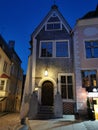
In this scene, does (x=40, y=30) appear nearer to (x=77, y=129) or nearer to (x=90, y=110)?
(x=90, y=110)

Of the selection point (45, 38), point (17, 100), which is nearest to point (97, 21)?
point (45, 38)

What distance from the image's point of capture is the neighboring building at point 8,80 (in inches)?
714

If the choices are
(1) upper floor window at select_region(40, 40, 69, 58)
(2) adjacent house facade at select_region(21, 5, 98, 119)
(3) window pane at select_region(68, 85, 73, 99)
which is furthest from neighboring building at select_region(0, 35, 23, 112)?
(3) window pane at select_region(68, 85, 73, 99)

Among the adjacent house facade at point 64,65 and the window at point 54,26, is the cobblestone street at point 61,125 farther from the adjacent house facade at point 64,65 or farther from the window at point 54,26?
the window at point 54,26

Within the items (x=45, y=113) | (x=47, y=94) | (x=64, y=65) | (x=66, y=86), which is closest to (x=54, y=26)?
(x=64, y=65)

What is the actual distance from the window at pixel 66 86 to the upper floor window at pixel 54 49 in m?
2.19

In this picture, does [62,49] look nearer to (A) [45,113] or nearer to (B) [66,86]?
(B) [66,86]

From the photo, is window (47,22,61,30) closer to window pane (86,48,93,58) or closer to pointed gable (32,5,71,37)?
pointed gable (32,5,71,37)

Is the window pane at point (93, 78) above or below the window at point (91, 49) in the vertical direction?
below

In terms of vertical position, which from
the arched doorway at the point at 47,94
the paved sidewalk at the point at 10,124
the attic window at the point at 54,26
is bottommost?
the paved sidewalk at the point at 10,124

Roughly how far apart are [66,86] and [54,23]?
649cm

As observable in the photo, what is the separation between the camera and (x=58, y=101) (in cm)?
890

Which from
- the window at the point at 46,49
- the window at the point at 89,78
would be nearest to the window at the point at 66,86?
the window at the point at 89,78

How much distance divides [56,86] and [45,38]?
4874 mm
